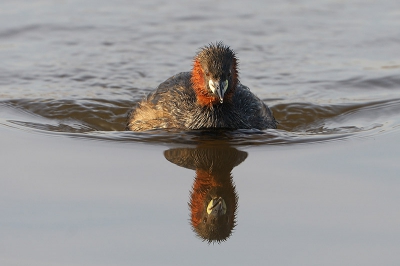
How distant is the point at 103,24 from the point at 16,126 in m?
5.79

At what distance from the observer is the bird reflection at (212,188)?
855 centimetres

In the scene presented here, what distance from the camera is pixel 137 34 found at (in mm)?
16984

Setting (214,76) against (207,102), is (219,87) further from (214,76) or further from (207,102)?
(207,102)

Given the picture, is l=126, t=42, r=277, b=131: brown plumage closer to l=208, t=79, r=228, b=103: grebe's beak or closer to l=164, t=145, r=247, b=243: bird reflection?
l=208, t=79, r=228, b=103: grebe's beak

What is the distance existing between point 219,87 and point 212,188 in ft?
6.11

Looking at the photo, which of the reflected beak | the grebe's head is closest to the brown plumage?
the grebe's head

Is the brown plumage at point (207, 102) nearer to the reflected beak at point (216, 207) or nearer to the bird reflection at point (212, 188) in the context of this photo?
the bird reflection at point (212, 188)

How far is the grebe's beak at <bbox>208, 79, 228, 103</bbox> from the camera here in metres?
11.0

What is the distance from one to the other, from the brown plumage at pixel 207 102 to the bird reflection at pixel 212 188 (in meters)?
0.65

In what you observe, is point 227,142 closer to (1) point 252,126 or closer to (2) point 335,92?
(1) point 252,126

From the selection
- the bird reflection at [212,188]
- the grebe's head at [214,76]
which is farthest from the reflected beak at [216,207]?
the grebe's head at [214,76]

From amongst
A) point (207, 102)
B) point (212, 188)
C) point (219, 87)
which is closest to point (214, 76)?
point (219, 87)

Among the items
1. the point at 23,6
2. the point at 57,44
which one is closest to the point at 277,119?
the point at 57,44

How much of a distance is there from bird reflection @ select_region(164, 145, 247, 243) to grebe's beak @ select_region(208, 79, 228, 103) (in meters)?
0.73
